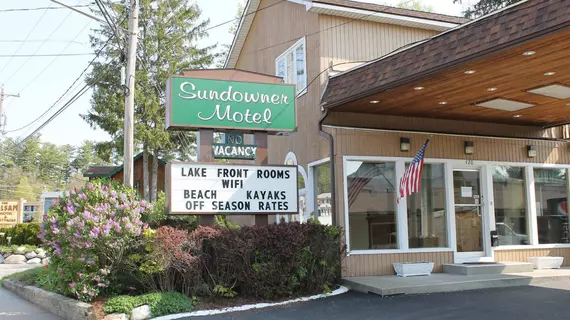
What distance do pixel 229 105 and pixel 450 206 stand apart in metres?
5.41

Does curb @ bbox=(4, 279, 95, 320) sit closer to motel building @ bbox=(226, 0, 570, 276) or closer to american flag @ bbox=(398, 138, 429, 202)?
motel building @ bbox=(226, 0, 570, 276)

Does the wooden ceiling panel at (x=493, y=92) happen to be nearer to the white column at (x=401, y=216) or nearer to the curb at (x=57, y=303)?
the white column at (x=401, y=216)

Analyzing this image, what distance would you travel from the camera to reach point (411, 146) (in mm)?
11594

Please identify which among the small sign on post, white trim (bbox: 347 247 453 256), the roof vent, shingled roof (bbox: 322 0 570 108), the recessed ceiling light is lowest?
white trim (bbox: 347 247 453 256)

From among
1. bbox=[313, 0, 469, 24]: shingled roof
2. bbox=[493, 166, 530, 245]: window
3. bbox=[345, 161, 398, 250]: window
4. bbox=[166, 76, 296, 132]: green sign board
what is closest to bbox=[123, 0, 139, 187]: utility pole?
bbox=[166, 76, 296, 132]: green sign board

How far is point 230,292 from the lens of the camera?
887 cm

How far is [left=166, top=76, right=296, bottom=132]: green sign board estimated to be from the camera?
9727 mm

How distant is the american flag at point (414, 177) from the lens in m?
10.2

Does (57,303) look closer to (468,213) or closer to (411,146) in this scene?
(411,146)

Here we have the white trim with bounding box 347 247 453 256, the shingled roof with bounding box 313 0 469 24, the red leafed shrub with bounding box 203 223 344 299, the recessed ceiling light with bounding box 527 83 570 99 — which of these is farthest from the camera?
the shingled roof with bounding box 313 0 469 24

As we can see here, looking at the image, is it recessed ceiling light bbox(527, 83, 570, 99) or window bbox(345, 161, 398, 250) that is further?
window bbox(345, 161, 398, 250)

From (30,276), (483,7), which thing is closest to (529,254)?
(30,276)

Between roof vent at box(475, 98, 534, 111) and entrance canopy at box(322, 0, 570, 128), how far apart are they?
2cm

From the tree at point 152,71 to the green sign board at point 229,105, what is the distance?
18.1 m
